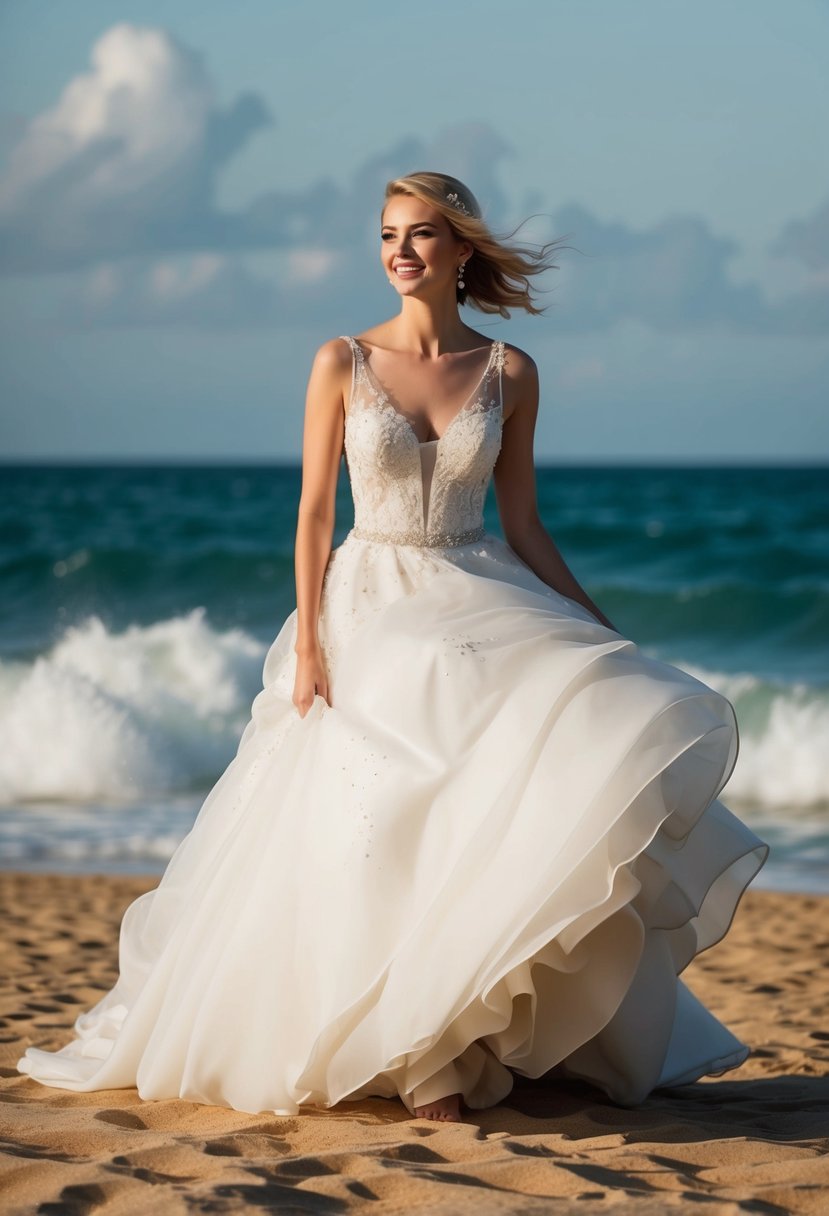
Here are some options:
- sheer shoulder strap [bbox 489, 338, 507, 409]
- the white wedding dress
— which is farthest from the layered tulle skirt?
sheer shoulder strap [bbox 489, 338, 507, 409]

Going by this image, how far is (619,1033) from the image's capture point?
3.74 meters

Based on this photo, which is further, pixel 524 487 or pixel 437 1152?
pixel 524 487

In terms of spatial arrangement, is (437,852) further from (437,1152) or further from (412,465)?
(412,465)

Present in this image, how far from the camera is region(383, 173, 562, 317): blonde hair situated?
13.2ft

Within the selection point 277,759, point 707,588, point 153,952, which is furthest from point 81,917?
point 707,588

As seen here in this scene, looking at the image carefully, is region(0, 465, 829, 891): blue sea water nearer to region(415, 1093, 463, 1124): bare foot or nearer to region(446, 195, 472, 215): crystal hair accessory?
region(415, 1093, 463, 1124): bare foot

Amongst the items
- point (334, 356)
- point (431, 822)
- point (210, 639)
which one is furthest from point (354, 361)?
point (210, 639)

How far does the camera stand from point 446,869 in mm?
3350

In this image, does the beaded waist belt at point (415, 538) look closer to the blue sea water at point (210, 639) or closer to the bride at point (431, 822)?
the bride at point (431, 822)

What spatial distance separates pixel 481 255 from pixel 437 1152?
2.42m

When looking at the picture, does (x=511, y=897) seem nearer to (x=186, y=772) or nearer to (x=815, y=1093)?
(x=815, y=1093)

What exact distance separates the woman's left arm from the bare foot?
1373mm

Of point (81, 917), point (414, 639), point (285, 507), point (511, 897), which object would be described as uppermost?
point (285, 507)

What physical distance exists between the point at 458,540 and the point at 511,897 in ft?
3.76
